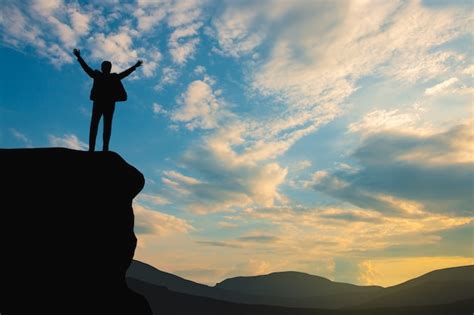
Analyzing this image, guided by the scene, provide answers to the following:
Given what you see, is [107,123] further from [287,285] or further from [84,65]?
[287,285]

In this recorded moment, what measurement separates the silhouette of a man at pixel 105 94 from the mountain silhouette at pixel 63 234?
0.85 metres

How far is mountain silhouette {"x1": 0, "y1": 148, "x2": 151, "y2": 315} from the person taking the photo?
877 centimetres

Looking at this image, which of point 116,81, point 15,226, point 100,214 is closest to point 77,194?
point 100,214

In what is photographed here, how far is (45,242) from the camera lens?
29.6 ft

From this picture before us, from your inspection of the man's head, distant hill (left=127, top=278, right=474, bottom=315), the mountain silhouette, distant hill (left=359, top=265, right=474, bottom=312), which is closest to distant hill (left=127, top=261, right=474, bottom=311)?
distant hill (left=359, top=265, right=474, bottom=312)

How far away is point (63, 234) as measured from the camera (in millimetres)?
9219

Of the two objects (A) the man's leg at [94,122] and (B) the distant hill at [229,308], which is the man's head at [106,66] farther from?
(B) the distant hill at [229,308]

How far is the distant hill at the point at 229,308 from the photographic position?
54094mm

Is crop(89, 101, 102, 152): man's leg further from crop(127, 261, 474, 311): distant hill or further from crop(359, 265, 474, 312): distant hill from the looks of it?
crop(359, 265, 474, 312): distant hill

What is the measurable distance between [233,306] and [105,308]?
208 feet

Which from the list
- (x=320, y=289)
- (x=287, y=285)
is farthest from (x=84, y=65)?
(x=287, y=285)

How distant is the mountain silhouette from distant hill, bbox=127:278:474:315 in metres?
52.5

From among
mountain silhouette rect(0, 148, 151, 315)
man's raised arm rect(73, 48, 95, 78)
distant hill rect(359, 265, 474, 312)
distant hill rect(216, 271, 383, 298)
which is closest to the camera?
mountain silhouette rect(0, 148, 151, 315)

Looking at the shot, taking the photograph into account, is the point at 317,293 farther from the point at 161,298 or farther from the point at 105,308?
the point at 105,308
